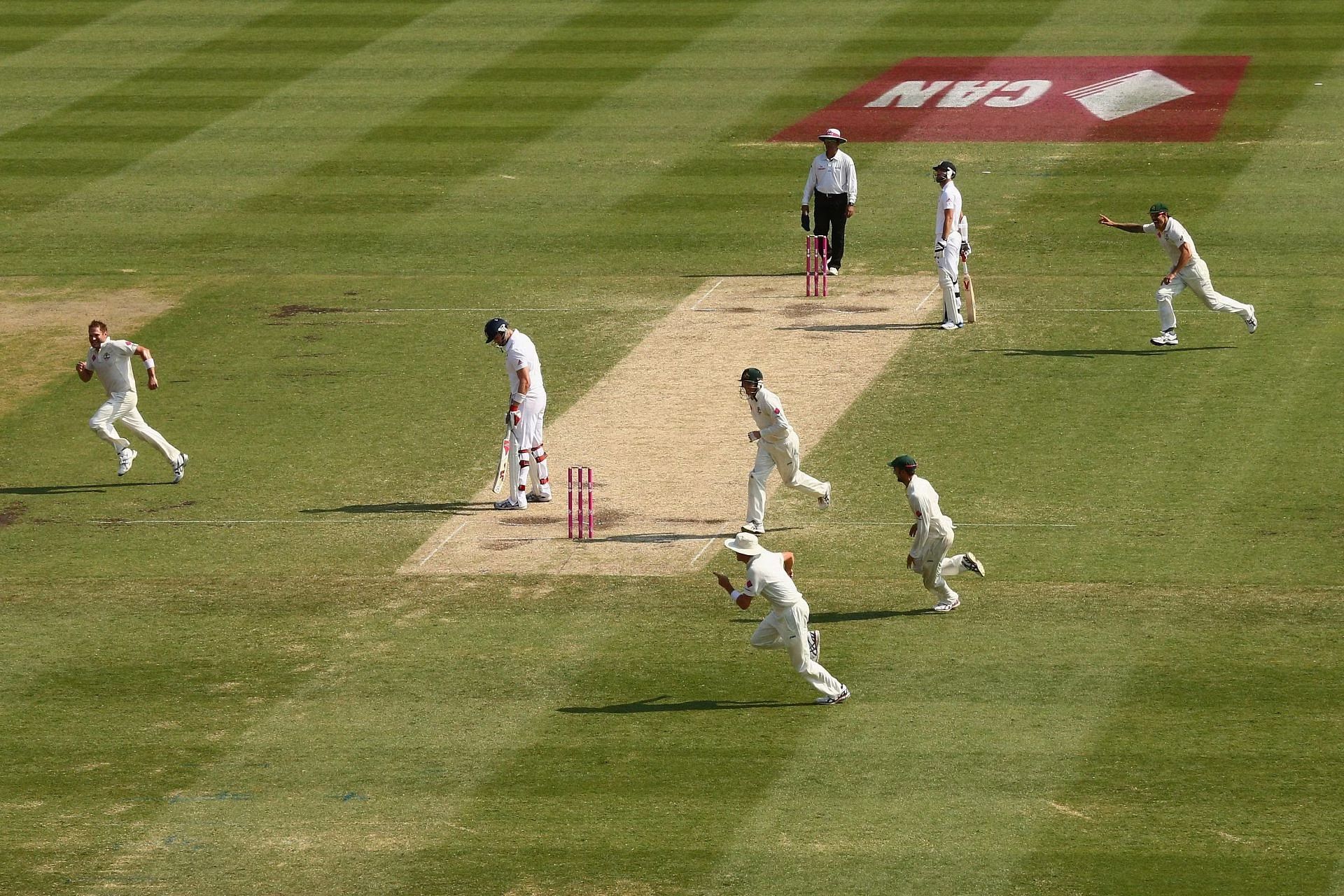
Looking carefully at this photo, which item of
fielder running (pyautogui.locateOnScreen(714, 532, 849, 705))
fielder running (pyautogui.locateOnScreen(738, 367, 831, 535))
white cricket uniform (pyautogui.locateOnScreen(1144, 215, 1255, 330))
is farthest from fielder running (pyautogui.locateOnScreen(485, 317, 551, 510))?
white cricket uniform (pyautogui.locateOnScreen(1144, 215, 1255, 330))

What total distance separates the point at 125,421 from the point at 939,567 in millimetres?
10276

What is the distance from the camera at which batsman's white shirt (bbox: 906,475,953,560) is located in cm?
1927

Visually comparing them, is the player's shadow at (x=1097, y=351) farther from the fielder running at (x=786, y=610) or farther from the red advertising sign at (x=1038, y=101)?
the fielder running at (x=786, y=610)

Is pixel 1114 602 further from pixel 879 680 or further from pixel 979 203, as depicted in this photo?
pixel 979 203

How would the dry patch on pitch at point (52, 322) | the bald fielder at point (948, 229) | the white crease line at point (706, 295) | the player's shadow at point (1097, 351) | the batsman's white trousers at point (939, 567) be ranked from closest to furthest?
the batsman's white trousers at point (939, 567) → the player's shadow at point (1097, 351) → the bald fielder at point (948, 229) → the dry patch on pitch at point (52, 322) → the white crease line at point (706, 295)

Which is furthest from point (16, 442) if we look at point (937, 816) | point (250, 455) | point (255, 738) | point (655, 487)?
point (937, 816)

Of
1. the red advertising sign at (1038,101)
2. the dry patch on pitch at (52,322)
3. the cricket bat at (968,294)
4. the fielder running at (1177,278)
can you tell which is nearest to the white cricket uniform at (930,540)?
the fielder running at (1177,278)

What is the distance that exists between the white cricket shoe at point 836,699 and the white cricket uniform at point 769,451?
177 inches

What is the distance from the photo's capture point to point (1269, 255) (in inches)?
1283

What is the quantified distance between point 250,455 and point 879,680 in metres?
10.3

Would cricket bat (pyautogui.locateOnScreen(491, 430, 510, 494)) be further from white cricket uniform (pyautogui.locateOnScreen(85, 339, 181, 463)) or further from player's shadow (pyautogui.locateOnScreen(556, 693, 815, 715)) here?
player's shadow (pyautogui.locateOnScreen(556, 693, 815, 715))

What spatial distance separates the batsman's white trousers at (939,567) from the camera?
19.4 meters

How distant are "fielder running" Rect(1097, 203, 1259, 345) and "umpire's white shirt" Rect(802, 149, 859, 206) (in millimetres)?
5018

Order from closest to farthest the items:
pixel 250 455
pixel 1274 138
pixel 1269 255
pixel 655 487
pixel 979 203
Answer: pixel 655 487 → pixel 250 455 → pixel 1269 255 → pixel 979 203 → pixel 1274 138
